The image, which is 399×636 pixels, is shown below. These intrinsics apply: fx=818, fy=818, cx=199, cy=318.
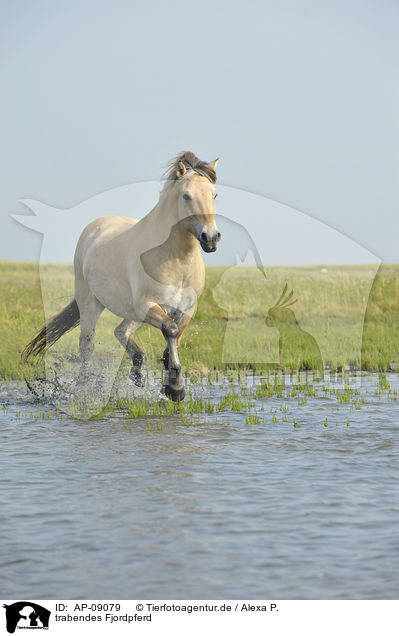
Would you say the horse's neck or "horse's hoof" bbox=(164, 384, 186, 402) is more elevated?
the horse's neck

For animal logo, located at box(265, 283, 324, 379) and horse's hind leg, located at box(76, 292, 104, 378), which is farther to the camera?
animal logo, located at box(265, 283, 324, 379)

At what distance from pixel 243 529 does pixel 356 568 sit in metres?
0.84

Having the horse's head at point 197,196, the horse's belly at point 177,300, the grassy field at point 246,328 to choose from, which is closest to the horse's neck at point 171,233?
the horse's head at point 197,196

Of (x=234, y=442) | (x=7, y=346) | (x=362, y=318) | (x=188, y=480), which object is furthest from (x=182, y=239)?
(x=362, y=318)

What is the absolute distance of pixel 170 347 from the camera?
8984 millimetres

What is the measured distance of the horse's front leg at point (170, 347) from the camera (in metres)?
8.95

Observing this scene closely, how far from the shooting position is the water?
13.9 feet

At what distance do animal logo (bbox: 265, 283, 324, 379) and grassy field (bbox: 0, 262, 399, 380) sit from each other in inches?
3.0

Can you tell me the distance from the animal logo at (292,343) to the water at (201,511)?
375 centimetres

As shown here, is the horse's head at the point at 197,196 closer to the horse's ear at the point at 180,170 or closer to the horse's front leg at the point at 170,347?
the horse's ear at the point at 180,170
